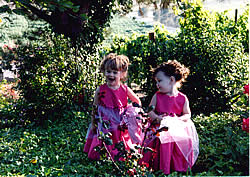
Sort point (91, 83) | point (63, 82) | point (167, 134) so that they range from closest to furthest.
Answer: point (167, 134), point (63, 82), point (91, 83)

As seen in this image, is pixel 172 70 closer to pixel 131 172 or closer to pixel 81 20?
pixel 131 172

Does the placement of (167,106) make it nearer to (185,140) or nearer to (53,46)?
(185,140)

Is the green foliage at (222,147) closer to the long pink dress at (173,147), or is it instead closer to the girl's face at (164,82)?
the long pink dress at (173,147)

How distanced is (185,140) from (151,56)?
97.8 inches

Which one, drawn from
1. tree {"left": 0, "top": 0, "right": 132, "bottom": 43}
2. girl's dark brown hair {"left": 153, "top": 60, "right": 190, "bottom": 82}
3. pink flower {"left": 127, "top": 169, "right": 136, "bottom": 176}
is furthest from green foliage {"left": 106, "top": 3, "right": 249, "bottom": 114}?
pink flower {"left": 127, "top": 169, "right": 136, "bottom": 176}

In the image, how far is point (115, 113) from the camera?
360 centimetres

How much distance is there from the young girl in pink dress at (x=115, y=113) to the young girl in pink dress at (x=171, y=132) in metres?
0.23

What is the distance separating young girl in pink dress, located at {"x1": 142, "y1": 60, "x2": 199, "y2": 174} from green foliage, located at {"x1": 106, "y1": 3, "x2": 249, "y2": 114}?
1471 millimetres

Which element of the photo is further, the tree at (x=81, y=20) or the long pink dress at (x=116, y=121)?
the tree at (x=81, y=20)

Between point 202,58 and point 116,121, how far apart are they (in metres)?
2.19

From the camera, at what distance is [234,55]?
16.7 feet

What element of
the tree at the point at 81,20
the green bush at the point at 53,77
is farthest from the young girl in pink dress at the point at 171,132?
the tree at the point at 81,20

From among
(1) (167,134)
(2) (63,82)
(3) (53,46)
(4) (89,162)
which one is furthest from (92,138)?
(3) (53,46)

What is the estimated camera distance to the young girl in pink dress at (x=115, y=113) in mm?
3432
